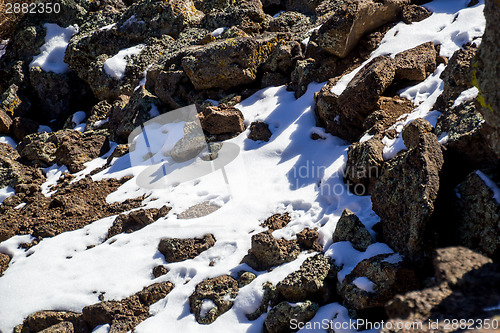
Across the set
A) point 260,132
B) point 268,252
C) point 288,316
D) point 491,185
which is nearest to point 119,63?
point 260,132

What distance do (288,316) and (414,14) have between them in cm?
708

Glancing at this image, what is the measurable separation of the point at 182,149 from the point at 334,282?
170 inches

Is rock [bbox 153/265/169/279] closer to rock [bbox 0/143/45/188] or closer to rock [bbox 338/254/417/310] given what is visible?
rock [bbox 338/254/417/310]

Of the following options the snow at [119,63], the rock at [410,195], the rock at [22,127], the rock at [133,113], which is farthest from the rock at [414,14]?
the rock at [22,127]

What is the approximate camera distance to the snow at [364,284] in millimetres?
4145

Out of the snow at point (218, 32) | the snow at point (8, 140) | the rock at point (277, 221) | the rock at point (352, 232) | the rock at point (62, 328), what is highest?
the snow at point (218, 32)

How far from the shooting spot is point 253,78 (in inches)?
362

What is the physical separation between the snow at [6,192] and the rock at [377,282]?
738 cm

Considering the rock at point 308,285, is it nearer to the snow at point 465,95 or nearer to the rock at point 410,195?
the rock at point 410,195

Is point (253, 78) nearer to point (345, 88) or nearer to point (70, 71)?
point (345, 88)

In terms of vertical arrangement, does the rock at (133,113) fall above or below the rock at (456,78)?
below

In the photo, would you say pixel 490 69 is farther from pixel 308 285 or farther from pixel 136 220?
pixel 136 220

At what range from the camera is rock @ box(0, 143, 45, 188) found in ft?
28.9

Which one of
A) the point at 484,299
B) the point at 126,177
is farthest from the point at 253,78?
the point at 484,299
